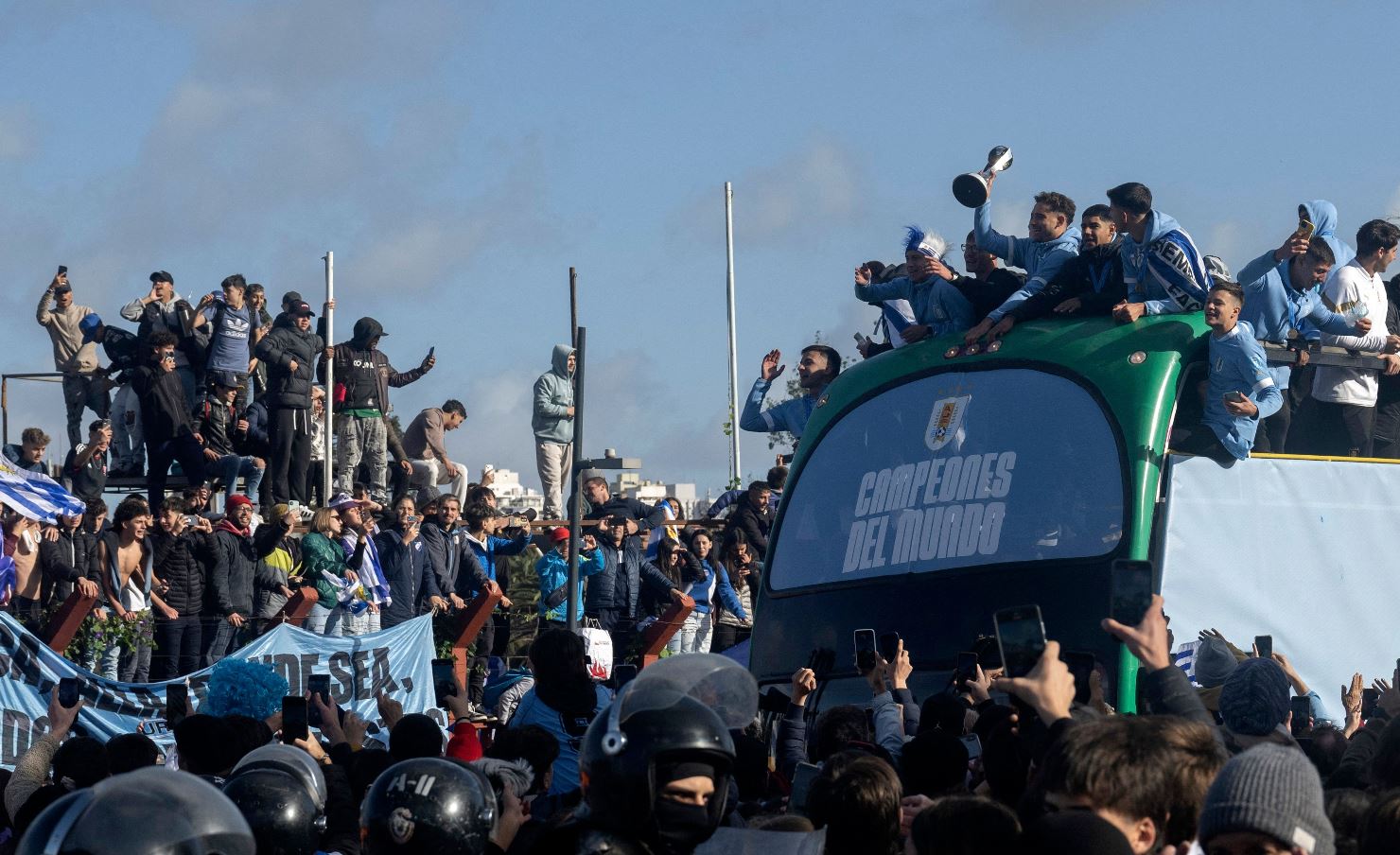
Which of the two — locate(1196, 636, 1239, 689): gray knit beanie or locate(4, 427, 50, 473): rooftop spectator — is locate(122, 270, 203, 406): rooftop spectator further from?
locate(1196, 636, 1239, 689): gray knit beanie

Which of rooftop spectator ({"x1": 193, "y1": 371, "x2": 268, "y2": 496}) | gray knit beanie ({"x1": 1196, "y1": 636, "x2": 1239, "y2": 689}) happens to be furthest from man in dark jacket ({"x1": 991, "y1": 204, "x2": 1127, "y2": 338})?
rooftop spectator ({"x1": 193, "y1": 371, "x2": 268, "y2": 496})

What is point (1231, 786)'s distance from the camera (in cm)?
328

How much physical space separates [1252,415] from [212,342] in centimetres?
925

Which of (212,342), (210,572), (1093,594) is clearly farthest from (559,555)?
(1093,594)

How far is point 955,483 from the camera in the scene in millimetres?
8922

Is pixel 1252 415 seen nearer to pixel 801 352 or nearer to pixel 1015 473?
pixel 1015 473

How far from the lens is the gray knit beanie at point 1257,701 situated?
5984 mm

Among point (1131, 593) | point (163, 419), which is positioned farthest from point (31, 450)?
point (1131, 593)

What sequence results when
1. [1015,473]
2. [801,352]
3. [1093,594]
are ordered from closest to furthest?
[1093,594], [1015,473], [801,352]

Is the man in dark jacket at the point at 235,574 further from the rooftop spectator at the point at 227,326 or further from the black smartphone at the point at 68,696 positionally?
the black smartphone at the point at 68,696

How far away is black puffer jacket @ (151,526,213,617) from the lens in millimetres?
11992

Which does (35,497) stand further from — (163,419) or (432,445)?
(432,445)

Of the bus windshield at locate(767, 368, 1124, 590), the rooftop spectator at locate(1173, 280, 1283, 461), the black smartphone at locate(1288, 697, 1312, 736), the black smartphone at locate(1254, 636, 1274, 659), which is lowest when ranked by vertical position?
the black smartphone at locate(1288, 697, 1312, 736)

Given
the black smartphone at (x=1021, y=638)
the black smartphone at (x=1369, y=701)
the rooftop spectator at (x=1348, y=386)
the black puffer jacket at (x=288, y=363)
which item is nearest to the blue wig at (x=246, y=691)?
the black smartphone at (x=1021, y=638)
